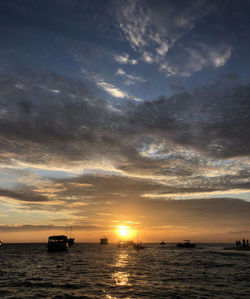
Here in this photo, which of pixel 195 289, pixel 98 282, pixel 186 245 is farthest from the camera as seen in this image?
pixel 186 245

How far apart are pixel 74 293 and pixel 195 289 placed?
13971mm

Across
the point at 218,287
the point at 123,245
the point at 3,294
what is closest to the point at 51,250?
the point at 123,245

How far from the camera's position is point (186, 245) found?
162 meters

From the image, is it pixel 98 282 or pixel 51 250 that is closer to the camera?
pixel 98 282

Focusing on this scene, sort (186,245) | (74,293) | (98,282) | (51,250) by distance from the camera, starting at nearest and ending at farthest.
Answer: (74,293) < (98,282) < (51,250) < (186,245)

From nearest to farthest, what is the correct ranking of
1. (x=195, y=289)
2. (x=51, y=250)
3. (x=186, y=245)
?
(x=195, y=289)
(x=51, y=250)
(x=186, y=245)

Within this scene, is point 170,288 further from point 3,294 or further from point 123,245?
point 123,245

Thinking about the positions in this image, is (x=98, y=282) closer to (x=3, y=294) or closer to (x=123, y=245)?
(x=3, y=294)

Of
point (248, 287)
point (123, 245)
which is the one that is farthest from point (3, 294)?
point (123, 245)

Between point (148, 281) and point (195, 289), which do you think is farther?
point (148, 281)

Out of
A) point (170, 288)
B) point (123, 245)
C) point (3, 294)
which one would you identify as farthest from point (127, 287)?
point (123, 245)

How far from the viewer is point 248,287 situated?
94.9ft

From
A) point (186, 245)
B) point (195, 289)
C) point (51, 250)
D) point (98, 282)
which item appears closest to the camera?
point (195, 289)

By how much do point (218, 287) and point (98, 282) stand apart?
15.5 m
